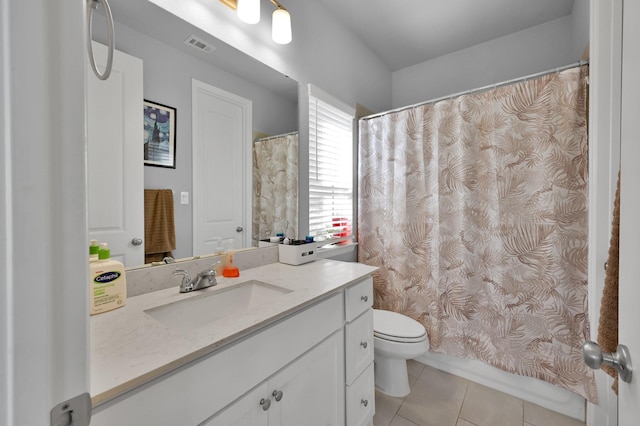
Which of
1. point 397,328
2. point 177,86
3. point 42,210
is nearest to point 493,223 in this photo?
point 397,328

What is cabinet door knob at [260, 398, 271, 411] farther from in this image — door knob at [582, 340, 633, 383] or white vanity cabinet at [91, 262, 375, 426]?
door knob at [582, 340, 633, 383]

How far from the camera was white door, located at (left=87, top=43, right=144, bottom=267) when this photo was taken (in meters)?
0.89

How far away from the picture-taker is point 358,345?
4.26ft

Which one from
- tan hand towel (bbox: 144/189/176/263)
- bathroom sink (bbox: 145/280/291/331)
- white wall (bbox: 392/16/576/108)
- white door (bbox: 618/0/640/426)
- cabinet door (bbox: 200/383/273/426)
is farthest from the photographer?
white wall (bbox: 392/16/576/108)

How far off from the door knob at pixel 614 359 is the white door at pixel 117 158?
1.31 m

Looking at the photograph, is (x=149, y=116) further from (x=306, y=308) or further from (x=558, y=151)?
(x=558, y=151)

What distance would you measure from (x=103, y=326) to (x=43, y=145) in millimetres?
675

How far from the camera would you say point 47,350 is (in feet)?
0.96

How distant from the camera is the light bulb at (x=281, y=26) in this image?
1.40 metres

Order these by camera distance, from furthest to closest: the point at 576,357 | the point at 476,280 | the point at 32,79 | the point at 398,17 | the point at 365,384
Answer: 1. the point at 398,17
2. the point at 476,280
3. the point at 576,357
4. the point at 365,384
5. the point at 32,79

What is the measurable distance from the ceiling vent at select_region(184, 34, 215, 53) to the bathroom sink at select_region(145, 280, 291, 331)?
3.42 ft

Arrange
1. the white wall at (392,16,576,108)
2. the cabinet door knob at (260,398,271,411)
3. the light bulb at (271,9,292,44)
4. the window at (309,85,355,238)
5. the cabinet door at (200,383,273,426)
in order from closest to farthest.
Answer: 1. the cabinet door at (200,383,273,426)
2. the cabinet door knob at (260,398,271,411)
3. the light bulb at (271,9,292,44)
4. the window at (309,85,355,238)
5. the white wall at (392,16,576,108)

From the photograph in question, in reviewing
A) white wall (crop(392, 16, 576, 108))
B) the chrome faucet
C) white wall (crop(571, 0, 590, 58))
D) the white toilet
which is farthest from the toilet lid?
white wall (crop(392, 16, 576, 108))

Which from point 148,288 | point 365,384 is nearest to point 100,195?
point 148,288
